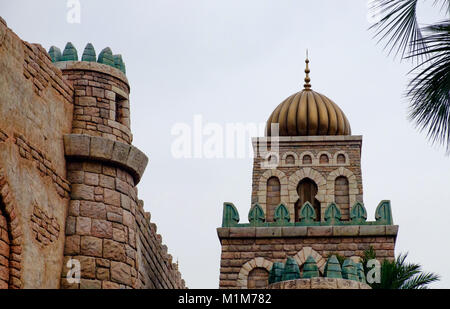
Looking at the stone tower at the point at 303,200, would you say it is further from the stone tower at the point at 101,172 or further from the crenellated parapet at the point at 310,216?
the stone tower at the point at 101,172

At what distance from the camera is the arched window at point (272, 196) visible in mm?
27188

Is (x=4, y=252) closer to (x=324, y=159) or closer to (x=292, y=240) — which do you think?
(x=292, y=240)

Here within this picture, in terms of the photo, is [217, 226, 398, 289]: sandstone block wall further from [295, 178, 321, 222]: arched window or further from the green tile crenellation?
the green tile crenellation

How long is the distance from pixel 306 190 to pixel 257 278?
23.4 feet

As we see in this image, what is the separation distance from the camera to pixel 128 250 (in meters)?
13.5

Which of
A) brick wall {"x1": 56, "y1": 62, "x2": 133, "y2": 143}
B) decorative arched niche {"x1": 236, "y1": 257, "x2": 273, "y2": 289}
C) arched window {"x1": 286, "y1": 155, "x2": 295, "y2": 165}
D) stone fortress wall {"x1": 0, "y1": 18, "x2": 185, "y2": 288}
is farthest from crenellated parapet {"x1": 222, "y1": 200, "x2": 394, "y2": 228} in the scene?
brick wall {"x1": 56, "y1": 62, "x2": 133, "y2": 143}

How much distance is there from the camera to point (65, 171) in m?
13.4

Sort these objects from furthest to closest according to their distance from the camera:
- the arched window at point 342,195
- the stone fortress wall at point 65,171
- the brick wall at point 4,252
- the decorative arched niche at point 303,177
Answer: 1. the decorative arched niche at point 303,177
2. the arched window at point 342,195
3. the stone fortress wall at point 65,171
4. the brick wall at point 4,252

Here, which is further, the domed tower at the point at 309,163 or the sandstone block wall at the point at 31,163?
the domed tower at the point at 309,163

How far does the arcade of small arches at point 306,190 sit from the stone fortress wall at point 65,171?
12.2 m

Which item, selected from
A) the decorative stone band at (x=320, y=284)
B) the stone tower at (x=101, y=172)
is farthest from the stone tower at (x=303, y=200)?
Answer: the stone tower at (x=101, y=172)

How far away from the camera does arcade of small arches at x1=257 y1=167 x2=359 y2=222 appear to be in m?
27.0
